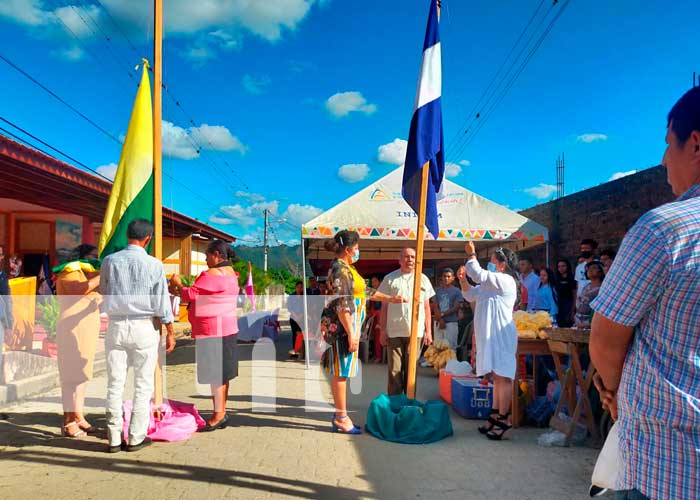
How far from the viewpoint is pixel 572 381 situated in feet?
16.0

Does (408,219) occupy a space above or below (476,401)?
above

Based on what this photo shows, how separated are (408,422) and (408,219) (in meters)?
5.28

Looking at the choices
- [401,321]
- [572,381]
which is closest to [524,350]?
[572,381]

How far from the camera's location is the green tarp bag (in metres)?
4.50

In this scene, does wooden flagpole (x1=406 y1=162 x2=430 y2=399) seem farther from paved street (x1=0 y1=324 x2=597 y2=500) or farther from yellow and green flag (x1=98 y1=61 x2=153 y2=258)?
yellow and green flag (x1=98 y1=61 x2=153 y2=258)

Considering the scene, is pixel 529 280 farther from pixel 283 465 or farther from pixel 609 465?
pixel 609 465

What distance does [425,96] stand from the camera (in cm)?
480

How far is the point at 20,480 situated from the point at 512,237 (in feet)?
27.2

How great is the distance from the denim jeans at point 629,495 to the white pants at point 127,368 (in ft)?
11.7

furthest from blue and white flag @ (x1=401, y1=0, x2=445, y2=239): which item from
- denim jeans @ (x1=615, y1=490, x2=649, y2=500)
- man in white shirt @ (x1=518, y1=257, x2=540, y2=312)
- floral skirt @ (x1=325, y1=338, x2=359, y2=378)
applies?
man in white shirt @ (x1=518, y1=257, x2=540, y2=312)

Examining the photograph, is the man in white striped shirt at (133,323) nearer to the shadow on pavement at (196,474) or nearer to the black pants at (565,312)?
the shadow on pavement at (196,474)

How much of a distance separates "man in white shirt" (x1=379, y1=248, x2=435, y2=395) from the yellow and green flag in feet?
8.21

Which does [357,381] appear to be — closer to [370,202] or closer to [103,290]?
[370,202]

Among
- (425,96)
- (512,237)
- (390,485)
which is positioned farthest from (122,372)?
(512,237)
